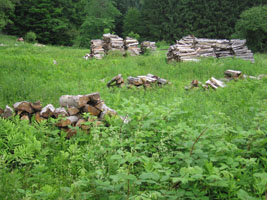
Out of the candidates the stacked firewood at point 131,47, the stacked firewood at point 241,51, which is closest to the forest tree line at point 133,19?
the stacked firewood at point 131,47

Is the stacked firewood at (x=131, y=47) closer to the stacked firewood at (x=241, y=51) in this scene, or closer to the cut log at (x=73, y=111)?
the stacked firewood at (x=241, y=51)

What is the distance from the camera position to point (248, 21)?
67.6ft

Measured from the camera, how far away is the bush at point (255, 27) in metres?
20.4

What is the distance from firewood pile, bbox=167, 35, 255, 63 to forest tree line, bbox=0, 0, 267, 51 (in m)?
16.9

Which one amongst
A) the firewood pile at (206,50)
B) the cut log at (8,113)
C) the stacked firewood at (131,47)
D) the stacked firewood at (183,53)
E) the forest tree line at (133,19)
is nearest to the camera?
the cut log at (8,113)

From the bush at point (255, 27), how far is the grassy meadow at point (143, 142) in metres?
11.1

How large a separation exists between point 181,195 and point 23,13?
127 feet

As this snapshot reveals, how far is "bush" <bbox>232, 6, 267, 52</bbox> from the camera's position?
2036cm

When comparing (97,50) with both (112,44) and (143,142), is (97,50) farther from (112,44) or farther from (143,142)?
(143,142)

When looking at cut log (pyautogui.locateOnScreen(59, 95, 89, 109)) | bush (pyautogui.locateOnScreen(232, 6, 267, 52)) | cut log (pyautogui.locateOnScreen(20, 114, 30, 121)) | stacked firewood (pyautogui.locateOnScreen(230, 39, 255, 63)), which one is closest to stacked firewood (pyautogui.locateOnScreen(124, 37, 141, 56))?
stacked firewood (pyautogui.locateOnScreen(230, 39, 255, 63))

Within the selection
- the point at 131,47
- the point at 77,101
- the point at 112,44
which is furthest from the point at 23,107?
the point at 131,47

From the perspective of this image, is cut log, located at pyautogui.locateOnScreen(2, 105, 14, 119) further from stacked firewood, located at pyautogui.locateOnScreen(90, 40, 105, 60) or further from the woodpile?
stacked firewood, located at pyautogui.locateOnScreen(90, 40, 105, 60)

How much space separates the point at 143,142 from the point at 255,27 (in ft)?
68.2

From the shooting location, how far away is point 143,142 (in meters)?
3.72
